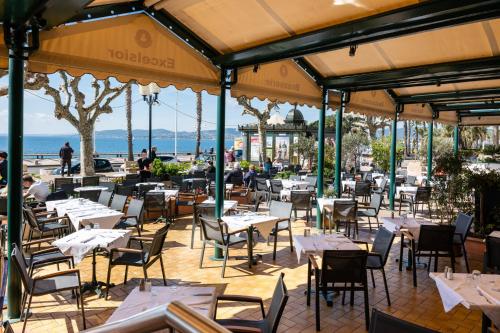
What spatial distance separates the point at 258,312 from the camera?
425 cm

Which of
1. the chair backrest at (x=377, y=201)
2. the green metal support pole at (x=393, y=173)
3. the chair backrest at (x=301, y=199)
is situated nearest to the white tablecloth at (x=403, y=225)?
the chair backrest at (x=377, y=201)

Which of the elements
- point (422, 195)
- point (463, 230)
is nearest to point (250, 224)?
point (463, 230)

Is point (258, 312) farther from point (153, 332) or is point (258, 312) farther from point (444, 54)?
point (444, 54)

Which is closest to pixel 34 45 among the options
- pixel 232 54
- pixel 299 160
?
pixel 232 54

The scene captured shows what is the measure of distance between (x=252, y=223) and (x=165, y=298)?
112 inches

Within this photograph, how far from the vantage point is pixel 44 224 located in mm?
6422

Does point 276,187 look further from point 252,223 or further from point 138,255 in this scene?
point 138,255

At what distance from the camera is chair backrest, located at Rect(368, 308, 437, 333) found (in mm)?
2092

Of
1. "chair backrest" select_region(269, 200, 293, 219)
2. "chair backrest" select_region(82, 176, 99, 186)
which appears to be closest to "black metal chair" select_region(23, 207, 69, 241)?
"chair backrest" select_region(82, 176, 99, 186)

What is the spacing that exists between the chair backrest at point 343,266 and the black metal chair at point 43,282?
2.39 m

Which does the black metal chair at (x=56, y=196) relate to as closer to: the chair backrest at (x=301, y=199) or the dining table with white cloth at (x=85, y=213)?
the dining table with white cloth at (x=85, y=213)

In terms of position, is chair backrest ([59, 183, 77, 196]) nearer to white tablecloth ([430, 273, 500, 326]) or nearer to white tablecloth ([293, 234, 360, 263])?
white tablecloth ([293, 234, 360, 263])

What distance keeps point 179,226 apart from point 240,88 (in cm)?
364

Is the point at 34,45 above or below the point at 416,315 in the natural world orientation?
above
